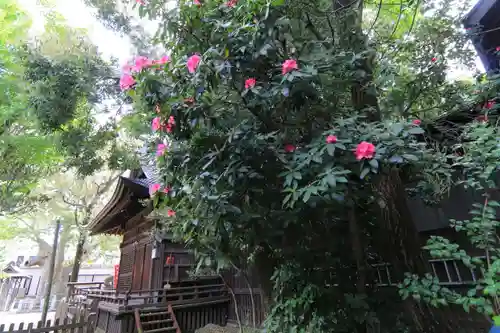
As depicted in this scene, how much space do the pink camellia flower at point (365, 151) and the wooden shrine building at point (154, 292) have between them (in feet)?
15.1

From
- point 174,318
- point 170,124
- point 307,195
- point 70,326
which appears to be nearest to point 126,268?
point 174,318

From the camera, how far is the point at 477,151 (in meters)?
2.45

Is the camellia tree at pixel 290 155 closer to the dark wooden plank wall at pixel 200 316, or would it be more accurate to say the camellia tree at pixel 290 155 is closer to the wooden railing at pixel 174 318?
the wooden railing at pixel 174 318

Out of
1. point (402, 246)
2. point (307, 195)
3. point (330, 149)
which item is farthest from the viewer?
point (402, 246)

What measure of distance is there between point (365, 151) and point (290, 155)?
65 centimetres

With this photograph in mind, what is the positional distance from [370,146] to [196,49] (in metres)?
1.97

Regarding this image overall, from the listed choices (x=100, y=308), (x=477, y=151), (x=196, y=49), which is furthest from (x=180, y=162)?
(x=100, y=308)

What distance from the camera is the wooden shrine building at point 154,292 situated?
6488 mm

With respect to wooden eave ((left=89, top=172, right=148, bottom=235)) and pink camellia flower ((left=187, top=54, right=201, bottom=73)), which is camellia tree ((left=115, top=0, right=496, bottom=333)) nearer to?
pink camellia flower ((left=187, top=54, right=201, bottom=73))

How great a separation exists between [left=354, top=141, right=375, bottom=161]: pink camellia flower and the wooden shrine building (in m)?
4.61

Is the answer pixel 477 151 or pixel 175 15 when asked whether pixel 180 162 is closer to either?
pixel 175 15

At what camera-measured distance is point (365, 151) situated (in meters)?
2.11

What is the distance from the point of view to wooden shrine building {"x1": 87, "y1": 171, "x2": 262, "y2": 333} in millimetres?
6488

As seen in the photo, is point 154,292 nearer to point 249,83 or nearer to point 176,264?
point 176,264
